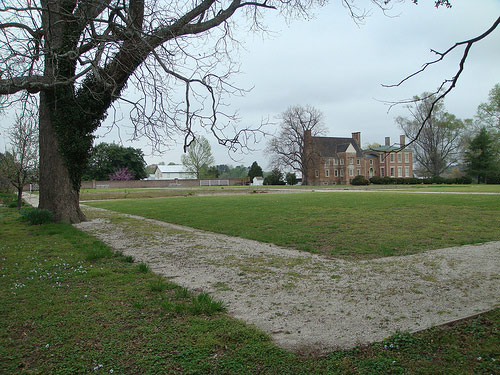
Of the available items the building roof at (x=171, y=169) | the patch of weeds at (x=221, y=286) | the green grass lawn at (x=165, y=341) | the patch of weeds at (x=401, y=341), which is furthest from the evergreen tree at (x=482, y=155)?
the building roof at (x=171, y=169)

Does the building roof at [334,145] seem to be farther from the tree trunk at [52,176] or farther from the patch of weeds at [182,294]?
the patch of weeds at [182,294]

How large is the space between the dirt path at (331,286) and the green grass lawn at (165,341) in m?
0.27

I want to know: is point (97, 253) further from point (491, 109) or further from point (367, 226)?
point (491, 109)

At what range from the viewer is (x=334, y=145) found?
266 feet

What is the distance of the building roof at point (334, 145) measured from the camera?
78.1 metres

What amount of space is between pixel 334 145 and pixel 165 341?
80.8 meters

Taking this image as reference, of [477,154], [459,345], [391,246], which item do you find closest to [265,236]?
[391,246]

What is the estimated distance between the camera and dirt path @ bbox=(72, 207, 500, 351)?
3.70 metres

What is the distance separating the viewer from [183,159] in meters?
91.4

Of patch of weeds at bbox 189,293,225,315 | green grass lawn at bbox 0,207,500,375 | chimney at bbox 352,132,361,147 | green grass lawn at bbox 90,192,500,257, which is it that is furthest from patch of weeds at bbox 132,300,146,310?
chimney at bbox 352,132,361,147

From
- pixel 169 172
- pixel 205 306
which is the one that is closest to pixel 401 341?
pixel 205 306

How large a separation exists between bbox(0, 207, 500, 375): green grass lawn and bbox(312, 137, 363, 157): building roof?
246ft

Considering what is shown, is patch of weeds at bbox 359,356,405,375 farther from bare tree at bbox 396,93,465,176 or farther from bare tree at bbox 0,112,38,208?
bare tree at bbox 396,93,465,176

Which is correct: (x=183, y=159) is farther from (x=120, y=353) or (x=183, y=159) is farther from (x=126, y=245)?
(x=120, y=353)
